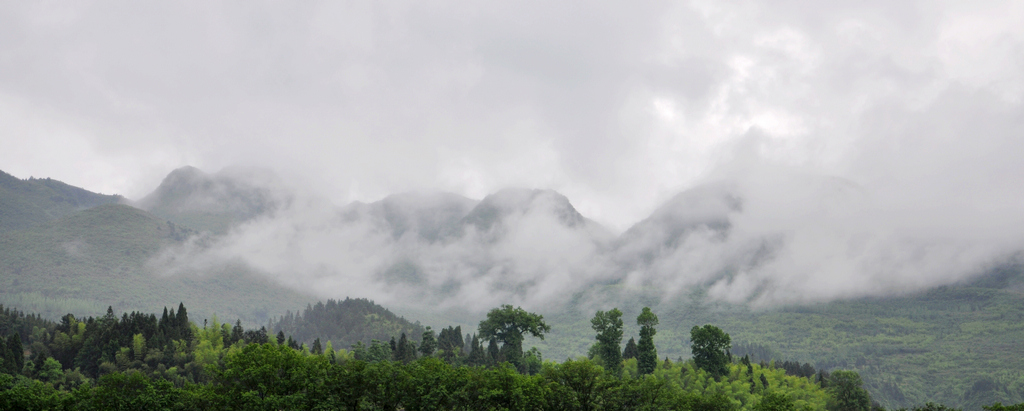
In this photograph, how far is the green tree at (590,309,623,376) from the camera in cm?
15425

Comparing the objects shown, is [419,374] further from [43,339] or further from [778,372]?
[43,339]

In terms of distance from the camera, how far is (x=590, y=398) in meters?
101

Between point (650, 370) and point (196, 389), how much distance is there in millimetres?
102273

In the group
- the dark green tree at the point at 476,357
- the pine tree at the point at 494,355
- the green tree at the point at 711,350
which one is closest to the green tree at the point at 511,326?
the pine tree at the point at 494,355

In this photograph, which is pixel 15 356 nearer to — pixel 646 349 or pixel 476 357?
pixel 476 357

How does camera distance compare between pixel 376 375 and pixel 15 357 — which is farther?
pixel 15 357

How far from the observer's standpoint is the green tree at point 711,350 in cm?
14988

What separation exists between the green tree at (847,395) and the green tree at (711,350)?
24.3 m

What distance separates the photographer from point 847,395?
449ft

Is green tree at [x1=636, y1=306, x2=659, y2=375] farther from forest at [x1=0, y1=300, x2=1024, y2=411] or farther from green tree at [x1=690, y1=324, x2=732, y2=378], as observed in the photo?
green tree at [x1=690, y1=324, x2=732, y2=378]

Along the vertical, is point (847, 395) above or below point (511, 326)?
below

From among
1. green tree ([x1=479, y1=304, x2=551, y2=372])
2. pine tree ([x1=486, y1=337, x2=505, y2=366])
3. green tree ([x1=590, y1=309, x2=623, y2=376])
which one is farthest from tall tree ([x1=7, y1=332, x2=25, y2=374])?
green tree ([x1=590, y1=309, x2=623, y2=376])

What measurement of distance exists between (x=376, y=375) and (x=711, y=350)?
92.0 m

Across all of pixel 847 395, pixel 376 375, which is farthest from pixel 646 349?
pixel 376 375
